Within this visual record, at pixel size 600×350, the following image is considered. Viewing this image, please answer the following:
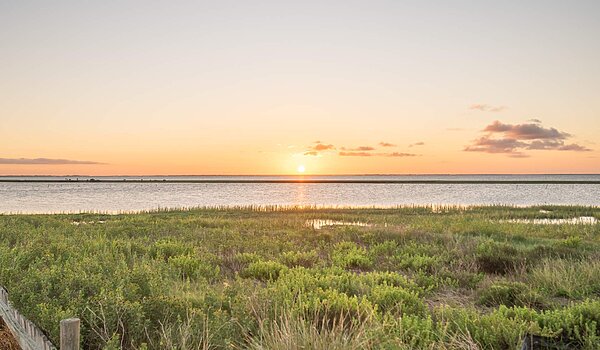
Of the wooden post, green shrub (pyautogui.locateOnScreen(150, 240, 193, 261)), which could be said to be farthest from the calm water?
the wooden post

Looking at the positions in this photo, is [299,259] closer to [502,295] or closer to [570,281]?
[502,295]

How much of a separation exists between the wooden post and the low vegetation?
69 cm

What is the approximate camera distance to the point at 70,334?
4.02 m

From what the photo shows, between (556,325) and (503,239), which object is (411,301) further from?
(503,239)

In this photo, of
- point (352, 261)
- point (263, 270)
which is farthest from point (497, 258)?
point (263, 270)

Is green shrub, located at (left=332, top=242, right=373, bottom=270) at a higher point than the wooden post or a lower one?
lower

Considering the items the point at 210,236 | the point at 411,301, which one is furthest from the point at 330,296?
the point at 210,236

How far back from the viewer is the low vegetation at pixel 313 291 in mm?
6191

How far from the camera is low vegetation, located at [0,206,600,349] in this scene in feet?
20.3

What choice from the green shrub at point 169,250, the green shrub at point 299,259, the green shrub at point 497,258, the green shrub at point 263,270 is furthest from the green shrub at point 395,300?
the green shrub at point 169,250

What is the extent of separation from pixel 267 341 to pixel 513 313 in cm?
474

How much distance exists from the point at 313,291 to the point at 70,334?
5.86m

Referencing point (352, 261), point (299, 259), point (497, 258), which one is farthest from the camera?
point (497, 258)

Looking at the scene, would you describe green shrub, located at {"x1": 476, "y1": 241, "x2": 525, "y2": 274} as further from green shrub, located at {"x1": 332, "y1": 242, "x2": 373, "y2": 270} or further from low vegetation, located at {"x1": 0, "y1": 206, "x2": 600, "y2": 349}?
green shrub, located at {"x1": 332, "y1": 242, "x2": 373, "y2": 270}
